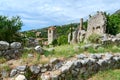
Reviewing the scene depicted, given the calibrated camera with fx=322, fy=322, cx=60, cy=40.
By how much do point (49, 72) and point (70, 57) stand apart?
1555 mm

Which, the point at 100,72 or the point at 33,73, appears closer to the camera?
the point at 33,73

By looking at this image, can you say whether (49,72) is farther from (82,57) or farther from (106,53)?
(106,53)

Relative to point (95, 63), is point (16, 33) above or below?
above

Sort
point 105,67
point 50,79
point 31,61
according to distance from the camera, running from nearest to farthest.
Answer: point 50,79 < point 31,61 < point 105,67

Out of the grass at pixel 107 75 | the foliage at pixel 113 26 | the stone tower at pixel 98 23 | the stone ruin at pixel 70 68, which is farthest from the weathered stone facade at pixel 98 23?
the grass at pixel 107 75

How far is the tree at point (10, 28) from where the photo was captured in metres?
14.1

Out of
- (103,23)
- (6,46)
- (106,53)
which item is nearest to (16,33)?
(6,46)

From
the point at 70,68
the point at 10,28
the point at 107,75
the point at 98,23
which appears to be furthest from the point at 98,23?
the point at 70,68

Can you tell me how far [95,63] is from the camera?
11.8 metres

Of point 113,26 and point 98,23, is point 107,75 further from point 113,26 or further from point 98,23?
point 113,26

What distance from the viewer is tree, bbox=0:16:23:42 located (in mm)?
14067

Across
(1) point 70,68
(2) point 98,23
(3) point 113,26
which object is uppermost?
(2) point 98,23

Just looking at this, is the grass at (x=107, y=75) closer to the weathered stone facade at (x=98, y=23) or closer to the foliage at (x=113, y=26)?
the weathered stone facade at (x=98, y=23)

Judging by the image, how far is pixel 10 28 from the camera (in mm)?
14516
